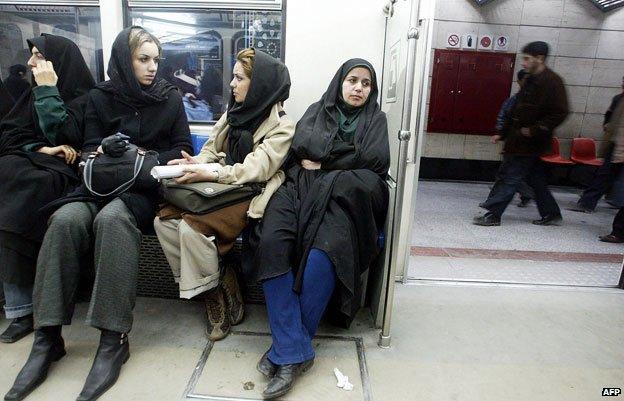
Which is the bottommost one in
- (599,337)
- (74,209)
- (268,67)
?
(599,337)

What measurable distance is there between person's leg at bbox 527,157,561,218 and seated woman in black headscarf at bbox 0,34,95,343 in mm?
4281

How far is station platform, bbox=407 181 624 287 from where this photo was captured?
9.90 feet

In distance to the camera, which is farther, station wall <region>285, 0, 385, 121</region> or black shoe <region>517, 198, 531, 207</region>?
black shoe <region>517, 198, 531, 207</region>

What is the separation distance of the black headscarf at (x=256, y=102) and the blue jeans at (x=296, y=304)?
77 cm

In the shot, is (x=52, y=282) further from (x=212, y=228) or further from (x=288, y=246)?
(x=288, y=246)

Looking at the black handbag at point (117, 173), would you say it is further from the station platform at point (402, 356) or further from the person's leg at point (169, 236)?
the station platform at point (402, 356)

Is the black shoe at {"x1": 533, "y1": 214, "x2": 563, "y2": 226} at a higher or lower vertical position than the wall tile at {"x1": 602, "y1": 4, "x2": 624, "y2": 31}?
lower

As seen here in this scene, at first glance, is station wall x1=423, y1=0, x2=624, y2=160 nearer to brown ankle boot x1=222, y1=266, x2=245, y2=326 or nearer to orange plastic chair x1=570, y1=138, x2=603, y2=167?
orange plastic chair x1=570, y1=138, x2=603, y2=167

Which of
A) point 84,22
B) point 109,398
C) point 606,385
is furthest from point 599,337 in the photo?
point 84,22

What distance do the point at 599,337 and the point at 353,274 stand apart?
1.56 metres

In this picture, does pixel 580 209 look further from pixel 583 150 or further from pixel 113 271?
pixel 113 271

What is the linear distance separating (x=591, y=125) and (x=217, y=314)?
810 cm

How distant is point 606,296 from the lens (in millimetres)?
2744

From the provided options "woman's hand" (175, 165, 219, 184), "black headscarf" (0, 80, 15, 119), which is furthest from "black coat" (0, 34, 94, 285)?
"woman's hand" (175, 165, 219, 184)
